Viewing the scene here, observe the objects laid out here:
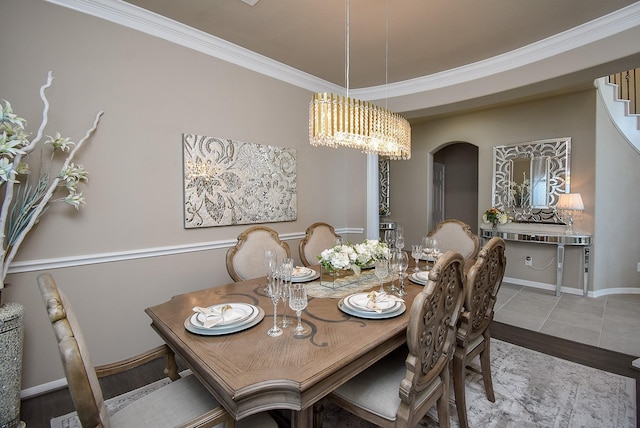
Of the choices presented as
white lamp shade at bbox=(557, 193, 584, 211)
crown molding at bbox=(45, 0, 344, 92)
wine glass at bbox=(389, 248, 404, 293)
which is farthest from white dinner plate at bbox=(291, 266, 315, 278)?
white lamp shade at bbox=(557, 193, 584, 211)

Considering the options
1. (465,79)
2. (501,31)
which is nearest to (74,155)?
(501,31)

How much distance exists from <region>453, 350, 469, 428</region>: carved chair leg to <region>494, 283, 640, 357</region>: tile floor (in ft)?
6.30

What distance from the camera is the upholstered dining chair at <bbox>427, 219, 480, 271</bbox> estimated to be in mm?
2791

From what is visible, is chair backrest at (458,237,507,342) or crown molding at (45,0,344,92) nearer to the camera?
chair backrest at (458,237,507,342)

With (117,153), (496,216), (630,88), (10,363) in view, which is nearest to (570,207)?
(496,216)

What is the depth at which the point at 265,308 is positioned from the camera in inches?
63.6

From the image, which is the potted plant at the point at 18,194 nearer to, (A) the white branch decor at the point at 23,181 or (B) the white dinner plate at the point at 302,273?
(A) the white branch decor at the point at 23,181

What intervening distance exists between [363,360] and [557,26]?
3.14 m

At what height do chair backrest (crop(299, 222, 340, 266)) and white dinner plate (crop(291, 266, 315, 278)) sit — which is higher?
chair backrest (crop(299, 222, 340, 266))

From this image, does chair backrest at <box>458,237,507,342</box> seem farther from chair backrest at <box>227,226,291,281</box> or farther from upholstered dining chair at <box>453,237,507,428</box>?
chair backrest at <box>227,226,291,281</box>

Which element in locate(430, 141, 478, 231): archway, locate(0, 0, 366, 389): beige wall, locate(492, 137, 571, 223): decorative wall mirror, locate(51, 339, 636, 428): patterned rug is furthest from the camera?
locate(430, 141, 478, 231): archway

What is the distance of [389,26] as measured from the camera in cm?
256

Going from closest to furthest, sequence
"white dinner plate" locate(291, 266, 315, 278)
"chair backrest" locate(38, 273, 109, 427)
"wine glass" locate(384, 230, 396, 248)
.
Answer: "chair backrest" locate(38, 273, 109, 427) < "white dinner plate" locate(291, 266, 315, 278) < "wine glass" locate(384, 230, 396, 248)

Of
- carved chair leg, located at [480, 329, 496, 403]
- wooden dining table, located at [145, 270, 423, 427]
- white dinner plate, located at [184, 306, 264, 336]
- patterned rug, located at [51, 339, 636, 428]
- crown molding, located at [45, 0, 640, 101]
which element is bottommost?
patterned rug, located at [51, 339, 636, 428]
